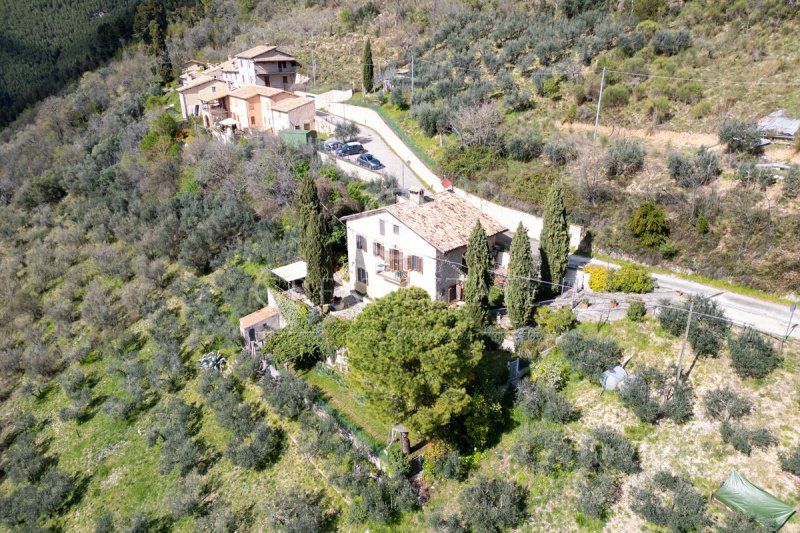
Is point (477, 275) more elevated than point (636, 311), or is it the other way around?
point (477, 275)

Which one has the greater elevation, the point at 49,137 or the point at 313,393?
the point at 49,137

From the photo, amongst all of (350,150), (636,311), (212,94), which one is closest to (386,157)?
(350,150)

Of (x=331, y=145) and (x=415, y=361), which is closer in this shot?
(x=415, y=361)

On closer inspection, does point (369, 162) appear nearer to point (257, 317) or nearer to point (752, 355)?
point (257, 317)

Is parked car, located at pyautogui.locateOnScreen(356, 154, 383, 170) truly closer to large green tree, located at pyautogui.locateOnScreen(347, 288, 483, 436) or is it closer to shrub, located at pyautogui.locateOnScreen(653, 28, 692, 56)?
large green tree, located at pyautogui.locateOnScreen(347, 288, 483, 436)

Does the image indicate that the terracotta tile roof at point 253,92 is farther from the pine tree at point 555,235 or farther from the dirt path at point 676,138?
the pine tree at point 555,235

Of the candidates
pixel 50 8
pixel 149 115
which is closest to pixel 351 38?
pixel 149 115

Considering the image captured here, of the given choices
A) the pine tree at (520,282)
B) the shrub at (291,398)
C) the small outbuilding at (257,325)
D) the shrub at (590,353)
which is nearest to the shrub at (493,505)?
the shrub at (590,353)

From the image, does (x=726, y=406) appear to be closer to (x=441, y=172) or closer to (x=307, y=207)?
(x=307, y=207)
